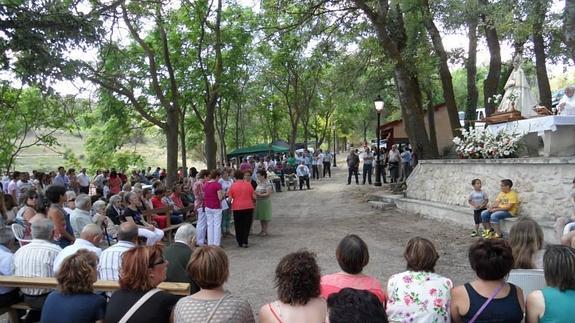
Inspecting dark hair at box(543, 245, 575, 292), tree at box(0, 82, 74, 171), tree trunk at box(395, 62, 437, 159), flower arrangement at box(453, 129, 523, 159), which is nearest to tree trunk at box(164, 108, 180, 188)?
tree trunk at box(395, 62, 437, 159)

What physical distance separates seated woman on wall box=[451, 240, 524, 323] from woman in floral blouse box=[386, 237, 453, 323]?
9 centimetres

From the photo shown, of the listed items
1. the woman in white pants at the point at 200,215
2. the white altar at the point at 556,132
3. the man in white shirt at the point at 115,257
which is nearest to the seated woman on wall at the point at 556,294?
the man in white shirt at the point at 115,257

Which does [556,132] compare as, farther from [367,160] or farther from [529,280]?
[367,160]

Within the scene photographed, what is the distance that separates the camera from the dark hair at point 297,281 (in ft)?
9.75

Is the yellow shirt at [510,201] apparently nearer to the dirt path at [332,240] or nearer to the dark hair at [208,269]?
the dirt path at [332,240]

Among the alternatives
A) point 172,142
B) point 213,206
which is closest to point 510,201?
point 213,206

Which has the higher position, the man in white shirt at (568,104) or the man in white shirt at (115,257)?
the man in white shirt at (568,104)

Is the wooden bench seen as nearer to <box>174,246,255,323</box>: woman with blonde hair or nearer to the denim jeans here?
<box>174,246,255,323</box>: woman with blonde hair

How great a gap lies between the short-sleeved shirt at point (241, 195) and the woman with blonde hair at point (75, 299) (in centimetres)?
634

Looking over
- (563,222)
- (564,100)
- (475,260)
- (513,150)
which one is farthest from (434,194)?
(475,260)

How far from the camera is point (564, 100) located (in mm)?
10016

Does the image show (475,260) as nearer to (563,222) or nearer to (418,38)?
(563,222)

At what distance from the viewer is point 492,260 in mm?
3025

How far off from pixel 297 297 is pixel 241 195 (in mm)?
6827
